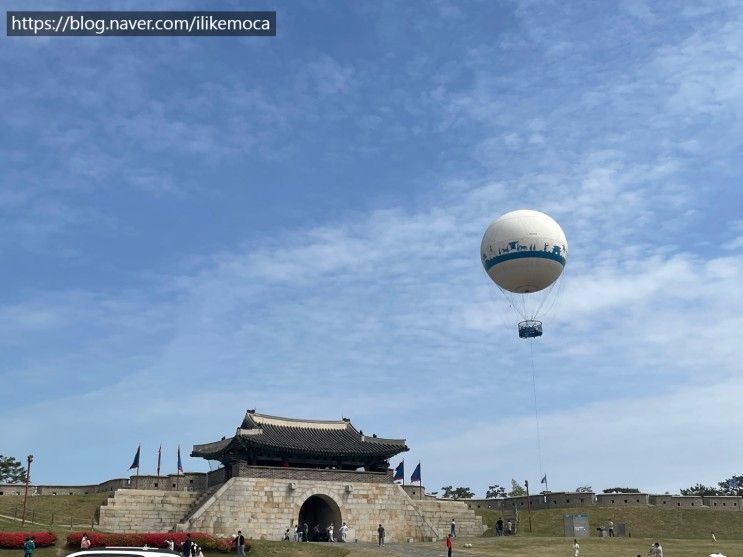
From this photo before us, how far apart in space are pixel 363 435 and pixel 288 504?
9.23 metres

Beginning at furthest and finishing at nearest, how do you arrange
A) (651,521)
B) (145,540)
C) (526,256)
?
(651,521)
(526,256)
(145,540)

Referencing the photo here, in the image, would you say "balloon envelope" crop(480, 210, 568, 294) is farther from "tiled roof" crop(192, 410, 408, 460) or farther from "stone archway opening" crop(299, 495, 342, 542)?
"stone archway opening" crop(299, 495, 342, 542)

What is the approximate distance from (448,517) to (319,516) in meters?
9.19

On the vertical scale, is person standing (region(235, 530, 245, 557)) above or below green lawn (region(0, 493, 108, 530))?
below

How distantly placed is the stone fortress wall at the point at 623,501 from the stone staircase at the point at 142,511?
25473 millimetres

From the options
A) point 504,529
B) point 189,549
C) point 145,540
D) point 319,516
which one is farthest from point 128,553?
point 504,529

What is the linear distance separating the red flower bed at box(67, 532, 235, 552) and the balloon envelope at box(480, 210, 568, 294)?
20365 mm

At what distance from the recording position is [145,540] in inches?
1427

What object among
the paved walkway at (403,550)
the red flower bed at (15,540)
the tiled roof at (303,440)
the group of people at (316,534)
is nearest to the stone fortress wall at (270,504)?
the group of people at (316,534)

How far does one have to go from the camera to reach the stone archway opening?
50812mm

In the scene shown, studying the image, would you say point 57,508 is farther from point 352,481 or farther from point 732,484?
point 732,484

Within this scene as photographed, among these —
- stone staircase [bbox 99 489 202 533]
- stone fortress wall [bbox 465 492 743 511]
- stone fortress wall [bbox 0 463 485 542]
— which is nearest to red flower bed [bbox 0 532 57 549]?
stone staircase [bbox 99 489 202 533]

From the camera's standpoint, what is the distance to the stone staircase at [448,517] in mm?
52406

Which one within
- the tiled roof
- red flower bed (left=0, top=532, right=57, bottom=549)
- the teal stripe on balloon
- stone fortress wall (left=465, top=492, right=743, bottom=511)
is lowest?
red flower bed (left=0, top=532, right=57, bottom=549)
